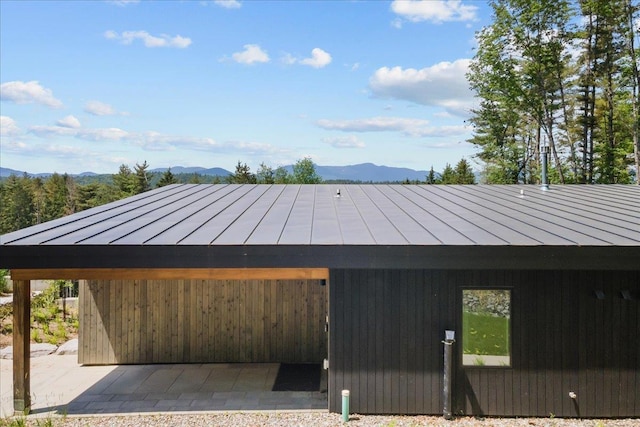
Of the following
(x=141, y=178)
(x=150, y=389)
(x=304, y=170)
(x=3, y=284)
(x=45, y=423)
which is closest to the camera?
(x=45, y=423)

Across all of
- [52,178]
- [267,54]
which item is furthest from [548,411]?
[52,178]

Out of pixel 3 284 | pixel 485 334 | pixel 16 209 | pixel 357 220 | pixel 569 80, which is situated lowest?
pixel 3 284

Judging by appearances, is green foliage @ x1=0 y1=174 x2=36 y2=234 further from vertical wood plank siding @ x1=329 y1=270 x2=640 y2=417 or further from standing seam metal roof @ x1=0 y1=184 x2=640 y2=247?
vertical wood plank siding @ x1=329 y1=270 x2=640 y2=417

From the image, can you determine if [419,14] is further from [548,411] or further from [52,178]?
[52,178]

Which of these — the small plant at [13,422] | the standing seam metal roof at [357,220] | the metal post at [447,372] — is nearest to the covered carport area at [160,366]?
the small plant at [13,422]

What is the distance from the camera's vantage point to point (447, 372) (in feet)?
18.9

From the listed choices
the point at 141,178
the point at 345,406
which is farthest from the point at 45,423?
the point at 141,178

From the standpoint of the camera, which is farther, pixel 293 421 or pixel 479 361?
pixel 479 361

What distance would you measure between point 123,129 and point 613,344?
7041 centimetres

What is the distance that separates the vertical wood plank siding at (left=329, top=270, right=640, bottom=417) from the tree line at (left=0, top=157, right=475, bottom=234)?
38.3 meters

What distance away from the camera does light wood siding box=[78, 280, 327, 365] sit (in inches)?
340

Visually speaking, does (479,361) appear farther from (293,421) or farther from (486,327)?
(293,421)

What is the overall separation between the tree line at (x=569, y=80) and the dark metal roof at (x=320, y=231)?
1703 centimetres

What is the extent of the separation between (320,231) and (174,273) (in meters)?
1.94
